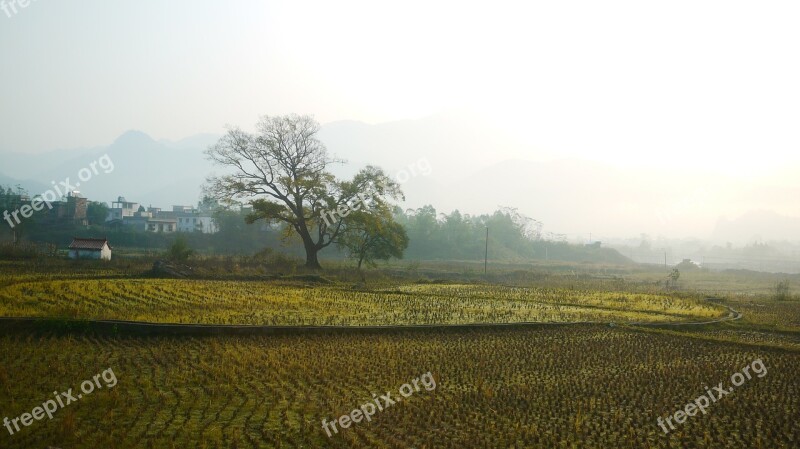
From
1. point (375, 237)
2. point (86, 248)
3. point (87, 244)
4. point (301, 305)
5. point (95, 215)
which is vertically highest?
point (95, 215)

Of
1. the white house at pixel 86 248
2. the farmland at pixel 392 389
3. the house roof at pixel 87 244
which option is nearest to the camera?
the farmland at pixel 392 389

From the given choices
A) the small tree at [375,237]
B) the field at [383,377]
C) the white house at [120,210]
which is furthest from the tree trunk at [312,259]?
the white house at [120,210]

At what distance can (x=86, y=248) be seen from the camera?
99.0ft

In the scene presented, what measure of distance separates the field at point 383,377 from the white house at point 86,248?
41.3 feet

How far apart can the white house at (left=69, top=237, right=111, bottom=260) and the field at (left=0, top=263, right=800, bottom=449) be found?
496 inches

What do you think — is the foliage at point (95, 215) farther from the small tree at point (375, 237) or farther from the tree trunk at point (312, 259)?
the small tree at point (375, 237)

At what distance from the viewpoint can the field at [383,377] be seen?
6.81m

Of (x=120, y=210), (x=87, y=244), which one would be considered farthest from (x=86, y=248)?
(x=120, y=210)

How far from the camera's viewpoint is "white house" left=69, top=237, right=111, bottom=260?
2988 cm

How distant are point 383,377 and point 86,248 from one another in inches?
1041

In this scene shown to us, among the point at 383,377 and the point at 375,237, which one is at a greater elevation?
the point at 375,237

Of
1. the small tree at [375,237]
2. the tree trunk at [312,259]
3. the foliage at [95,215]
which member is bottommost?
the tree trunk at [312,259]

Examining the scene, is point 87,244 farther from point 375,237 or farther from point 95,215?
point 95,215

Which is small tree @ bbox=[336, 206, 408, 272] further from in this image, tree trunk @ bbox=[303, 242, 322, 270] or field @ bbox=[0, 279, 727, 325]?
field @ bbox=[0, 279, 727, 325]
